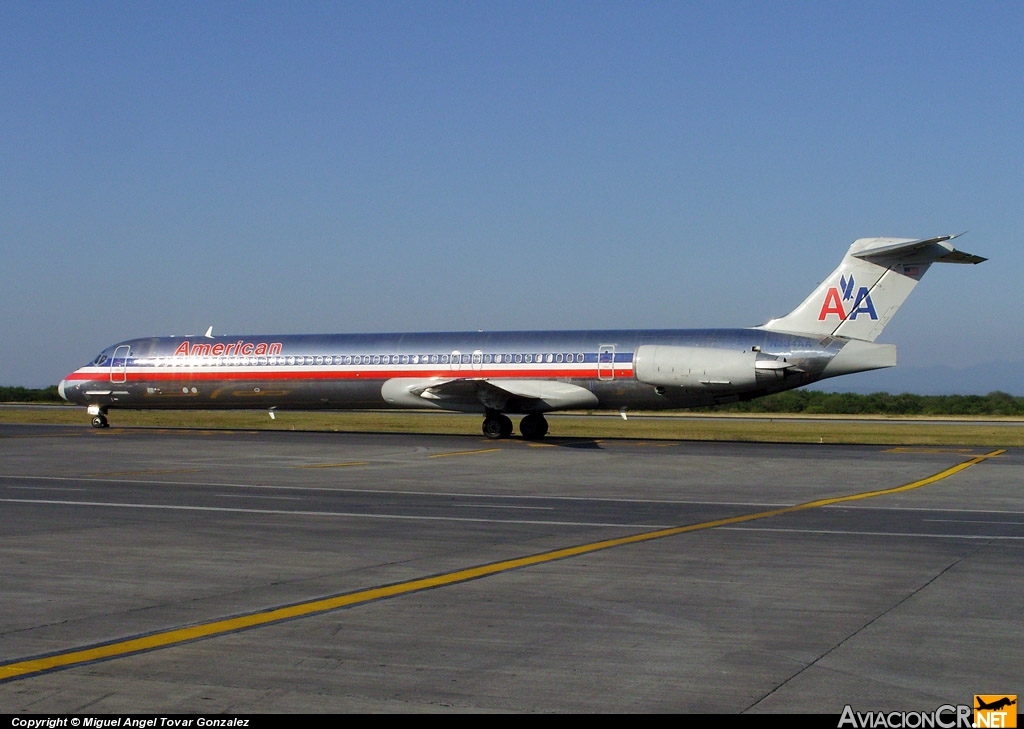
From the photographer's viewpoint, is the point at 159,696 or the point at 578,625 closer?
the point at 159,696

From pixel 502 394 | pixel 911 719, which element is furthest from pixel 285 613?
pixel 502 394

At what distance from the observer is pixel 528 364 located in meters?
32.7

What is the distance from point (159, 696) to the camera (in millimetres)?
6074

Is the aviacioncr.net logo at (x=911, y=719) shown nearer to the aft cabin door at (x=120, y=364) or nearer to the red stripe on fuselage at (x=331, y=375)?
the red stripe on fuselage at (x=331, y=375)

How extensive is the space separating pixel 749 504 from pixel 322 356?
20717mm

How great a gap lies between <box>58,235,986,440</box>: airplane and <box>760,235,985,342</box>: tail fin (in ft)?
0.09

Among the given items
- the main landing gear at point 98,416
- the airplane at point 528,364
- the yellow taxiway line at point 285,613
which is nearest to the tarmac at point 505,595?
the yellow taxiway line at point 285,613

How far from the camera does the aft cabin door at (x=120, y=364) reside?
37.5m

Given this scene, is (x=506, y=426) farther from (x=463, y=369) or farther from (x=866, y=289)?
(x=866, y=289)

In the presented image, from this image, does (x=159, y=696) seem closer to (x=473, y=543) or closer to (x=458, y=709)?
(x=458, y=709)

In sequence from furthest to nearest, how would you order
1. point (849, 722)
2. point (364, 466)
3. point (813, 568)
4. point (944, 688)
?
point (364, 466)
point (813, 568)
point (944, 688)
point (849, 722)

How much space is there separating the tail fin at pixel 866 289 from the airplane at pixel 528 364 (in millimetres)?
28

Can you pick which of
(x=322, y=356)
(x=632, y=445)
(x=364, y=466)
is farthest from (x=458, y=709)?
(x=322, y=356)

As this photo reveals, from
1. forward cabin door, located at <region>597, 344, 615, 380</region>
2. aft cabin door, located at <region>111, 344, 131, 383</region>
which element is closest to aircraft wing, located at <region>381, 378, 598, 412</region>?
forward cabin door, located at <region>597, 344, 615, 380</region>
